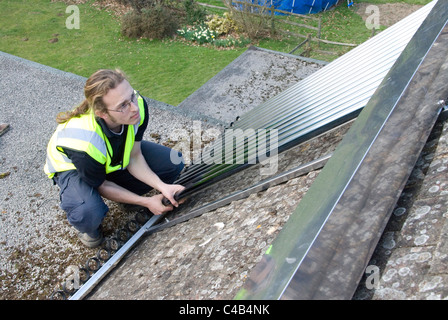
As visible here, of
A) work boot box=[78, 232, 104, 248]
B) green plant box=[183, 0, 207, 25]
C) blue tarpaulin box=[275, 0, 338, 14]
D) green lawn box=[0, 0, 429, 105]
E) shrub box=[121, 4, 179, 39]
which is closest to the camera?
work boot box=[78, 232, 104, 248]

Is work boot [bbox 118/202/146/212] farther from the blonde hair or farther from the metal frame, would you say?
the metal frame

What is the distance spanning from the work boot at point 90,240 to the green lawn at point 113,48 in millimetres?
6241

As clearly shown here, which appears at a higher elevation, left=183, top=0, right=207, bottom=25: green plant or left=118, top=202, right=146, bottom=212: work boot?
left=183, top=0, right=207, bottom=25: green plant

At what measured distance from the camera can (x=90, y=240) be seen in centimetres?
469

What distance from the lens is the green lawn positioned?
11797 millimetres

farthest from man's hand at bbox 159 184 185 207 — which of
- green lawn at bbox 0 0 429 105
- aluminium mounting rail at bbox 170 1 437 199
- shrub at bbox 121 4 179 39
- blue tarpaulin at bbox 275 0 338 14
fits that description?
blue tarpaulin at bbox 275 0 338 14

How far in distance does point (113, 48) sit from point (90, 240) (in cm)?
1058

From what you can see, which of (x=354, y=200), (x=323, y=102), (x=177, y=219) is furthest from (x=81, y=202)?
(x=354, y=200)

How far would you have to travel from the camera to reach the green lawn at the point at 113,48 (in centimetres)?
1180

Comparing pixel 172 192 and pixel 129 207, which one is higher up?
pixel 172 192

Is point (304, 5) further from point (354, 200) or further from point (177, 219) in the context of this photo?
point (354, 200)

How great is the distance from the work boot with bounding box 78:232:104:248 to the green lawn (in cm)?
624

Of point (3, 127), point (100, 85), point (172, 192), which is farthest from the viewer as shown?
point (3, 127)

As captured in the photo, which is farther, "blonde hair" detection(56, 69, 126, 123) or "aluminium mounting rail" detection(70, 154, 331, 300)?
"blonde hair" detection(56, 69, 126, 123)
